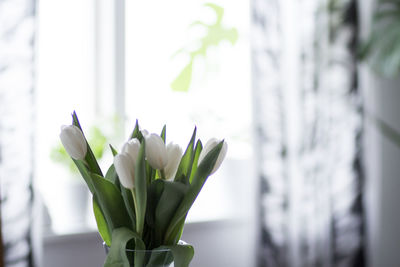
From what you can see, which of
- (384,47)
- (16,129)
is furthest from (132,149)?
(384,47)

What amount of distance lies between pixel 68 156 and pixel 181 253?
1.30 m

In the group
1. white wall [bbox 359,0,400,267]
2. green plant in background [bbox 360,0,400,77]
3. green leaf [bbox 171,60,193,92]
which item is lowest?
white wall [bbox 359,0,400,267]

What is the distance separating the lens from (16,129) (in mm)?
1618

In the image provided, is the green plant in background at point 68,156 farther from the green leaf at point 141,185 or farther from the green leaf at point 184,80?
the green leaf at point 141,185

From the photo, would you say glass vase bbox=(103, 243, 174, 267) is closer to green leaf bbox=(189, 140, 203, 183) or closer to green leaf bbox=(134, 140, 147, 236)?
green leaf bbox=(134, 140, 147, 236)

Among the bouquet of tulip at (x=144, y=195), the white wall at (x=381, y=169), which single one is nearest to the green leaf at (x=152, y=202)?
the bouquet of tulip at (x=144, y=195)

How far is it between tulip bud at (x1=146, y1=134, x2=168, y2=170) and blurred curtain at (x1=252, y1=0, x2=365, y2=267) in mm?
1581

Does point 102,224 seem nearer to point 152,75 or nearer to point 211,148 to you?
point 211,148

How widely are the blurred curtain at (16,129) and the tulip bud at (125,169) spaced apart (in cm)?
107

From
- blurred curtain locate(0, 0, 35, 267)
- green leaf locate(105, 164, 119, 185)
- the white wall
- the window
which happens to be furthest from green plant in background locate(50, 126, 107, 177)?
the white wall

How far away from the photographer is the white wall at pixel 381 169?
2.59 m

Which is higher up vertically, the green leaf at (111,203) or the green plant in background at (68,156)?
the green leaf at (111,203)

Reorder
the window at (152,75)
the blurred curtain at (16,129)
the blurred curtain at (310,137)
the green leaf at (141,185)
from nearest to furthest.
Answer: the green leaf at (141,185)
the blurred curtain at (16,129)
the window at (152,75)
the blurred curtain at (310,137)

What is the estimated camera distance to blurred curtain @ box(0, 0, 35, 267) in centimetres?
160
